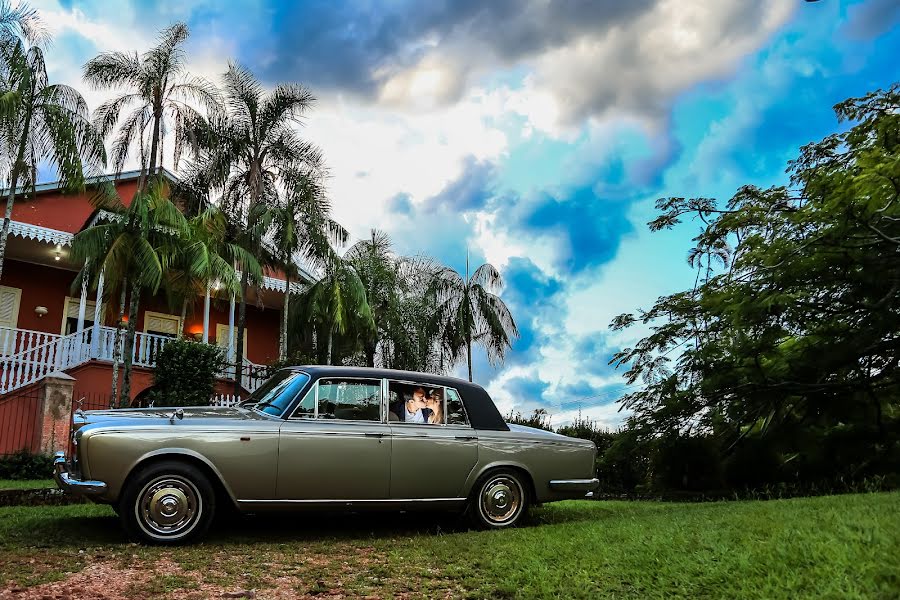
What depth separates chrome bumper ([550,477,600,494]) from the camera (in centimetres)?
778

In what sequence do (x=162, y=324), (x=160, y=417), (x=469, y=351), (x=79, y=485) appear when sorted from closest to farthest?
1. (x=79, y=485)
2. (x=160, y=417)
3. (x=162, y=324)
4. (x=469, y=351)

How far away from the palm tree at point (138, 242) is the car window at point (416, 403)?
8.51m

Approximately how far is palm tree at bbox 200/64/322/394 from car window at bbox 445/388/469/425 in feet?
43.3

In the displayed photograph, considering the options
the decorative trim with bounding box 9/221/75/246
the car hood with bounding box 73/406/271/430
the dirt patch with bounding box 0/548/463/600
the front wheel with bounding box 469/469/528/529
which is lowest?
the dirt patch with bounding box 0/548/463/600

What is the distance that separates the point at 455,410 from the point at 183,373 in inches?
449

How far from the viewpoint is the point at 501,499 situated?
7559 millimetres

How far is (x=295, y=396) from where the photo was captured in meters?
6.86

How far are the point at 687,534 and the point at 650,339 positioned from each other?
8.09 metres

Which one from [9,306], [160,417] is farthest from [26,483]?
[9,306]

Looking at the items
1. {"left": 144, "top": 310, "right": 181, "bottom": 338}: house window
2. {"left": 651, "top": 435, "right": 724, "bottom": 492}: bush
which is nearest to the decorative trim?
{"left": 144, "top": 310, "right": 181, "bottom": 338}: house window

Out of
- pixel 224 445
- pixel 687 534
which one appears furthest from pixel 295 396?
pixel 687 534

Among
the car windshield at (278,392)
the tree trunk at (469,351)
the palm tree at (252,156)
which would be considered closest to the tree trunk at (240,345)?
the palm tree at (252,156)

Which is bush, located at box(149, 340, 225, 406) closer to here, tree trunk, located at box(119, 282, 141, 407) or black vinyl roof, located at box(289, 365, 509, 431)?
tree trunk, located at box(119, 282, 141, 407)

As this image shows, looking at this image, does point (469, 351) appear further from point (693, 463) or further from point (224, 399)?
point (693, 463)
